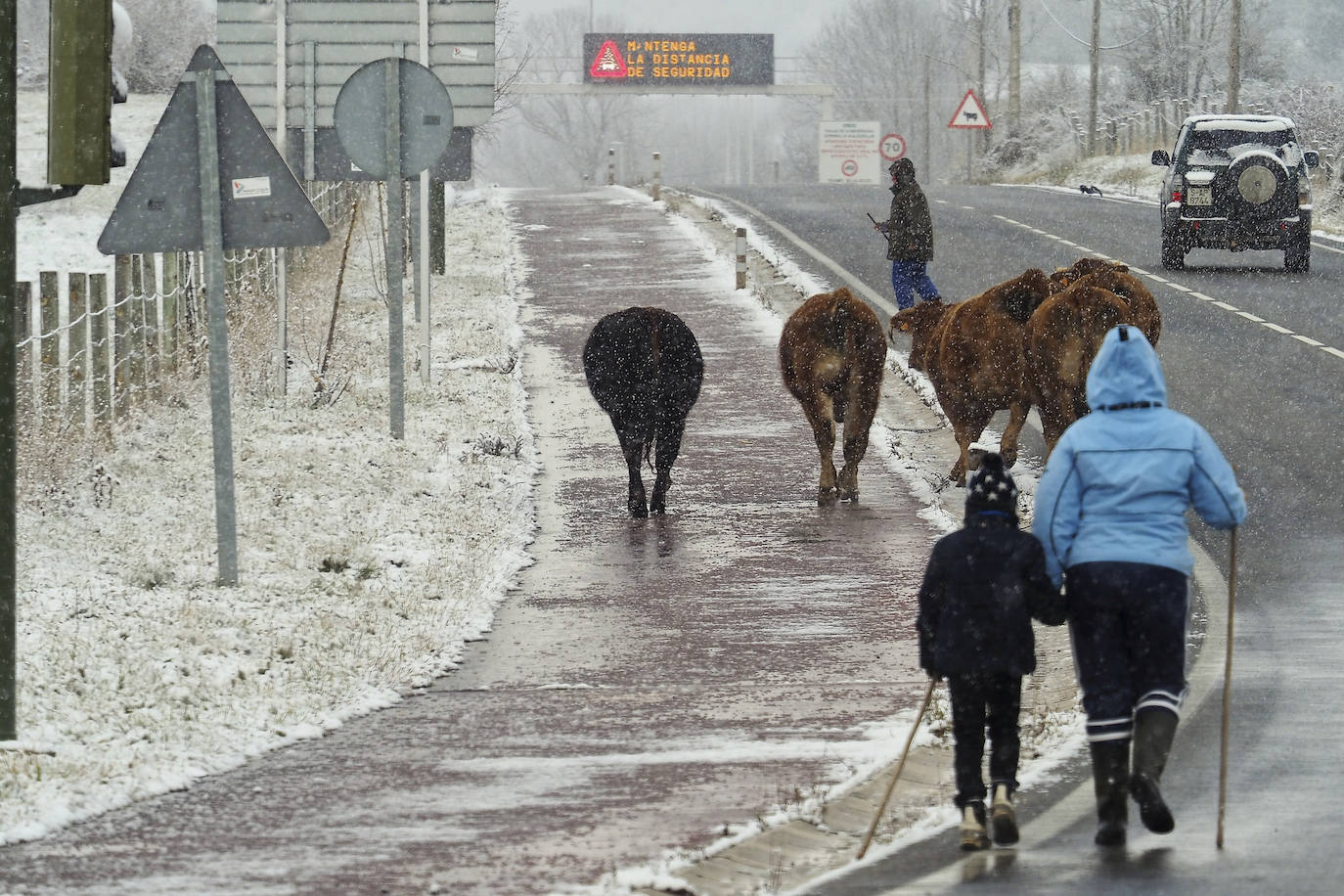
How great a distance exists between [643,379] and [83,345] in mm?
4132

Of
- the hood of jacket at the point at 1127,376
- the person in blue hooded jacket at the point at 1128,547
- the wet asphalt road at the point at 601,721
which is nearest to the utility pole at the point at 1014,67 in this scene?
the wet asphalt road at the point at 601,721

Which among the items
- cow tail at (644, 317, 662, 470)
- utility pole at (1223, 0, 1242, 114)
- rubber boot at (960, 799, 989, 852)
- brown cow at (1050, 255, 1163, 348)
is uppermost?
utility pole at (1223, 0, 1242, 114)

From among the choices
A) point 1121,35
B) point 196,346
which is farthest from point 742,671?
point 1121,35

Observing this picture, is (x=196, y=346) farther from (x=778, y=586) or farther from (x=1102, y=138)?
(x=1102, y=138)

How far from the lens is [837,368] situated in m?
14.0

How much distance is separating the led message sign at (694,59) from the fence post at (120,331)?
6113 centimetres

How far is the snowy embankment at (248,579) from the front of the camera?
8.38 meters

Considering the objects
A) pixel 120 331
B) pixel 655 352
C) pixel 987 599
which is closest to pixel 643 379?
pixel 655 352

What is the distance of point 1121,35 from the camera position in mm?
96438

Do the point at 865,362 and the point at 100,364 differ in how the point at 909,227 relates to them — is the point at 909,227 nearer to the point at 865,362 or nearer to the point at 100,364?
the point at 865,362

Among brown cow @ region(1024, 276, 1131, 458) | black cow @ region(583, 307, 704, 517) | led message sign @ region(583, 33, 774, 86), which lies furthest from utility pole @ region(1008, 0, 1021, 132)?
black cow @ region(583, 307, 704, 517)

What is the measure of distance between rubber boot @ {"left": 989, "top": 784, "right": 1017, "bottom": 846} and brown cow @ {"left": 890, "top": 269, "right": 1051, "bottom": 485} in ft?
25.2

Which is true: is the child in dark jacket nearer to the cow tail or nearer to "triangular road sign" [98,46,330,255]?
"triangular road sign" [98,46,330,255]

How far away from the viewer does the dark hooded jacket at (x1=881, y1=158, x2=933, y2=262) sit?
22.2 m
